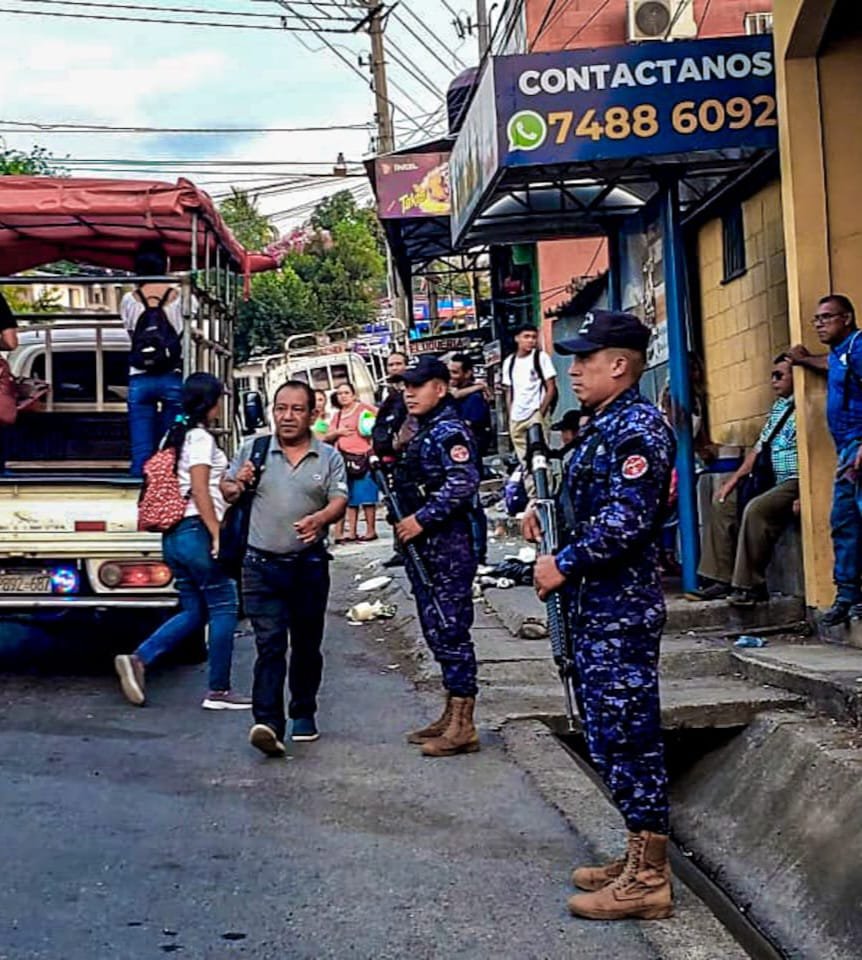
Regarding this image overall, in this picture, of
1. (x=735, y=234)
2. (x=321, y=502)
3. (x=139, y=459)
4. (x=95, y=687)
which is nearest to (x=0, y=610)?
(x=95, y=687)

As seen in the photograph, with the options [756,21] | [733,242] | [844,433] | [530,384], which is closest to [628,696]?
[844,433]

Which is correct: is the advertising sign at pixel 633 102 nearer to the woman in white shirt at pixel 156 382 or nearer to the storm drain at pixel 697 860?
the woman in white shirt at pixel 156 382

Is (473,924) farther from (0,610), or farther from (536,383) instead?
(536,383)

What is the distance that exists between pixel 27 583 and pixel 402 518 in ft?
9.74

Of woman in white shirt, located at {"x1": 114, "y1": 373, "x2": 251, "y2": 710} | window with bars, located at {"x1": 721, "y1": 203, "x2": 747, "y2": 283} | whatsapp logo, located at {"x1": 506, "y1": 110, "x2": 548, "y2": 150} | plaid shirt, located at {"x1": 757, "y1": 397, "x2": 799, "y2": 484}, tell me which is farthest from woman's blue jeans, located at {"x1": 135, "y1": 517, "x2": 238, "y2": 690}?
window with bars, located at {"x1": 721, "y1": 203, "x2": 747, "y2": 283}

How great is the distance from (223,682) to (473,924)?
3850mm

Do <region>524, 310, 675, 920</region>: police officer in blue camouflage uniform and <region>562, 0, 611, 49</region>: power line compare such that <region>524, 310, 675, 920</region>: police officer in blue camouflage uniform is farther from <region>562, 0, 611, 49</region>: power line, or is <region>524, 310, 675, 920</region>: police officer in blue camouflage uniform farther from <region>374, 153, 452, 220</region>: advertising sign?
<region>562, 0, 611, 49</region>: power line

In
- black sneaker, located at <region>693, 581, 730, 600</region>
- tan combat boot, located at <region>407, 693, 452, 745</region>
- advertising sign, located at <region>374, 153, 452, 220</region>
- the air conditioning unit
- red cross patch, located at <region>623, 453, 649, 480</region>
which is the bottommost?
tan combat boot, located at <region>407, 693, 452, 745</region>

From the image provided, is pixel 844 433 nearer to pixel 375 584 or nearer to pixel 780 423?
pixel 780 423

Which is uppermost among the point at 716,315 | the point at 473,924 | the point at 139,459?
the point at 716,315

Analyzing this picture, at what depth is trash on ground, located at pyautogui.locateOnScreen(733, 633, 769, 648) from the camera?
869 centimetres

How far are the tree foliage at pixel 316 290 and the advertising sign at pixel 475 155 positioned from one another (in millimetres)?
31242

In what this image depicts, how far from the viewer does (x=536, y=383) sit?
12602mm

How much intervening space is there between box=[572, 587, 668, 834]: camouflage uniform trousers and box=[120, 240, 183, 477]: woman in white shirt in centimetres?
564
